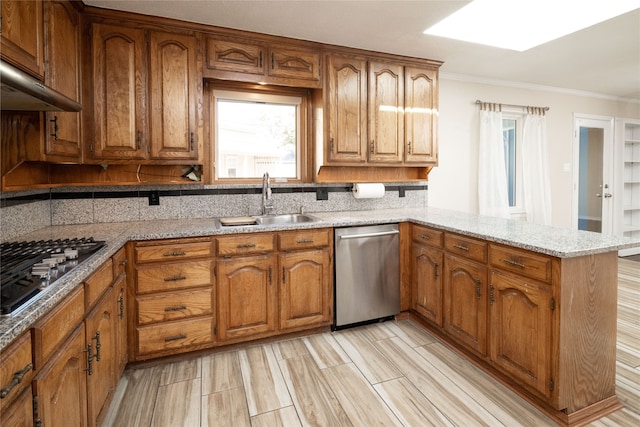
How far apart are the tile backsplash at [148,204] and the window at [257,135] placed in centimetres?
18

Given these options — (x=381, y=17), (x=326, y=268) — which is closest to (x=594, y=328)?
(x=326, y=268)

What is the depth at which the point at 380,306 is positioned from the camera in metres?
2.87

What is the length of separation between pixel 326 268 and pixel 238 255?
0.69 m

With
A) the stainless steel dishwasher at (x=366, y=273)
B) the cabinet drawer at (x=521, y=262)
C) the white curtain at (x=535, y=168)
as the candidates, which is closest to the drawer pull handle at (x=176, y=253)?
the stainless steel dishwasher at (x=366, y=273)

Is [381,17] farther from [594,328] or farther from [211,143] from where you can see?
[594,328]

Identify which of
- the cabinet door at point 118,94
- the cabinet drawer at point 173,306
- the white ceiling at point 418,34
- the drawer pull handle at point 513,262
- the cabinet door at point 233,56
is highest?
the white ceiling at point 418,34

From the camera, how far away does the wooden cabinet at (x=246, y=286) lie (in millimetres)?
2414

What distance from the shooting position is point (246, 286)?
2.48 metres

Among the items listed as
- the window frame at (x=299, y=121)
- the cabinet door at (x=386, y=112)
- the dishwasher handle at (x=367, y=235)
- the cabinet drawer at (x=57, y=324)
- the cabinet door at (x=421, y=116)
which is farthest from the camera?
the cabinet door at (x=421, y=116)

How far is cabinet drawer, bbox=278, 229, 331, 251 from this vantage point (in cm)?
255

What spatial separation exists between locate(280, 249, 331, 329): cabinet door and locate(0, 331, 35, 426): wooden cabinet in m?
1.67

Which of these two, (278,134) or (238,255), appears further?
(278,134)

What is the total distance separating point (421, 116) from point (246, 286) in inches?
89.8

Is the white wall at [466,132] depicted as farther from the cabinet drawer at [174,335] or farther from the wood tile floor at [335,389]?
the cabinet drawer at [174,335]
